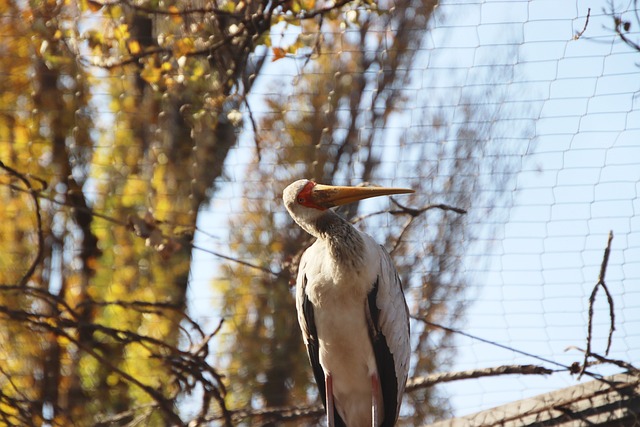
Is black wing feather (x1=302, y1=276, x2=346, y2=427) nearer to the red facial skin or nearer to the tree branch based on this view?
the red facial skin

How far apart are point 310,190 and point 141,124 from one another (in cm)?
434

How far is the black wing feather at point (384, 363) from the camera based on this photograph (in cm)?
418

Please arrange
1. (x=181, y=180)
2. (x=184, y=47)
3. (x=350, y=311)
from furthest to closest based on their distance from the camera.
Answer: (x=181, y=180) < (x=184, y=47) < (x=350, y=311)

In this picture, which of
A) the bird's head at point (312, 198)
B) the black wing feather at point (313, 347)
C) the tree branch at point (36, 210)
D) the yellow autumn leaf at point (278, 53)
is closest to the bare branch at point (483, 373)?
the black wing feather at point (313, 347)

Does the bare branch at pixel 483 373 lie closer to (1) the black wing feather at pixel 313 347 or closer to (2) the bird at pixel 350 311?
(2) the bird at pixel 350 311

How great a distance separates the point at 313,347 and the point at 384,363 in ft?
1.14

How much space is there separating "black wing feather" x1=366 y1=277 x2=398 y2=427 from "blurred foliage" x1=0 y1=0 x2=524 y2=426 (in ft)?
3.18

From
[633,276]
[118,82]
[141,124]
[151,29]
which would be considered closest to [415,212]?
[633,276]

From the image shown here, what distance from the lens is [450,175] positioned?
5.84 meters

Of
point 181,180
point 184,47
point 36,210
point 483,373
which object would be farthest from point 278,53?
point 181,180

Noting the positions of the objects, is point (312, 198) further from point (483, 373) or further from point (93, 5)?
point (93, 5)

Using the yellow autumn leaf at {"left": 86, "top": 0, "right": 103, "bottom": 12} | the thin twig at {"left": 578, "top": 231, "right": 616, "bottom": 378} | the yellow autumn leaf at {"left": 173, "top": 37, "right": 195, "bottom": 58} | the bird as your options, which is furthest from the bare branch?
the yellow autumn leaf at {"left": 86, "top": 0, "right": 103, "bottom": 12}

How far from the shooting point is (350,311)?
13.7 ft

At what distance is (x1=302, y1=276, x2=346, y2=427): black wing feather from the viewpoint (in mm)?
4270
